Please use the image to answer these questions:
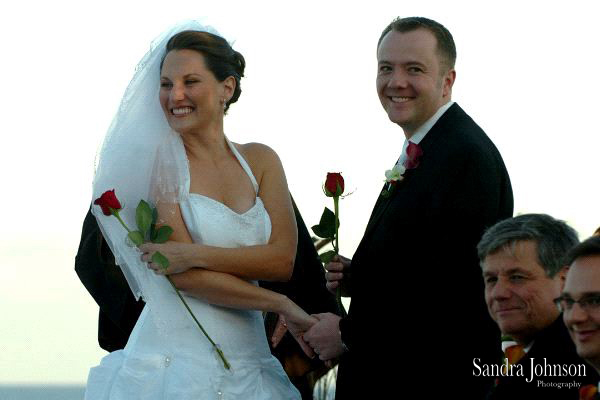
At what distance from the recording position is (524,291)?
17.7 feet

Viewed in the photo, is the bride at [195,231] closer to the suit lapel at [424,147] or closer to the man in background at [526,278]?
the suit lapel at [424,147]

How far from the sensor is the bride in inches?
263

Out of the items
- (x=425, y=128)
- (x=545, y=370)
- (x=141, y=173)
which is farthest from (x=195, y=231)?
(x=545, y=370)

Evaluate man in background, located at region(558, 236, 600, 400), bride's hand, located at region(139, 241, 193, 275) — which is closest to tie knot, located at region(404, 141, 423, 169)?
bride's hand, located at region(139, 241, 193, 275)

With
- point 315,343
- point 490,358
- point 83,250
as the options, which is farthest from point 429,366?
point 83,250

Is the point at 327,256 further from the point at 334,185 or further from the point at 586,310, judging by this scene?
the point at 586,310

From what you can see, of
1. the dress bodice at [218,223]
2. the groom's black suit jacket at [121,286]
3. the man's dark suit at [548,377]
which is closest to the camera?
the man's dark suit at [548,377]

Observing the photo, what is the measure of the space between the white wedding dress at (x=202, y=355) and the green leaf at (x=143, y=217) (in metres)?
0.21

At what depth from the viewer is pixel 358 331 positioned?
650cm

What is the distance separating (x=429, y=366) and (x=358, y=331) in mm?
409

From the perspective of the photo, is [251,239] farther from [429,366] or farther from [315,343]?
[429,366]

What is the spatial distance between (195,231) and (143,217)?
287 mm

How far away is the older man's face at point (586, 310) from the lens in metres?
4.63

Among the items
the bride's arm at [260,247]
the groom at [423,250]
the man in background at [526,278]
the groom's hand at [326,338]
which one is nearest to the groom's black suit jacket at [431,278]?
the groom at [423,250]
